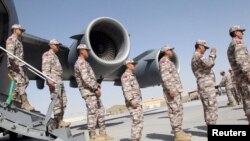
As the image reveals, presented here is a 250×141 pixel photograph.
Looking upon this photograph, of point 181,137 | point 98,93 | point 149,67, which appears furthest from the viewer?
point 149,67

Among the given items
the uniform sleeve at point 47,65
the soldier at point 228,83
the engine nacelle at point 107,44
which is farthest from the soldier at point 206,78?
the soldier at point 228,83

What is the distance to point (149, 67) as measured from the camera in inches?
439

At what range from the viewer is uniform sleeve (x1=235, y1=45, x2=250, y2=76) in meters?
5.05

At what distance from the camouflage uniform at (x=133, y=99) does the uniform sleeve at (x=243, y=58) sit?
1730 mm

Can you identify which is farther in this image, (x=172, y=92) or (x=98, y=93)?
(x=98, y=93)

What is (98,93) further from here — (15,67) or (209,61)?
(209,61)

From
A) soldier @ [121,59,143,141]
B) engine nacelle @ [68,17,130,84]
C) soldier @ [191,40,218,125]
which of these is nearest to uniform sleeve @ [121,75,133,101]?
soldier @ [121,59,143,141]

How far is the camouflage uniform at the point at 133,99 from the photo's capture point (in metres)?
5.47

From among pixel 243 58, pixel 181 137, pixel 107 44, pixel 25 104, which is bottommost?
pixel 181 137

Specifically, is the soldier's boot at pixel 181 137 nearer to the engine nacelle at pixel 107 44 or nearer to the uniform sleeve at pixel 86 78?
the uniform sleeve at pixel 86 78

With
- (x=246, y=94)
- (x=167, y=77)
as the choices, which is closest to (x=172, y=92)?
(x=167, y=77)

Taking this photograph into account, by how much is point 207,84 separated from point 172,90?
1.91 ft

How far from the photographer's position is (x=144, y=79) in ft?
38.7

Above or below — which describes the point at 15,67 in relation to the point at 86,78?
above
